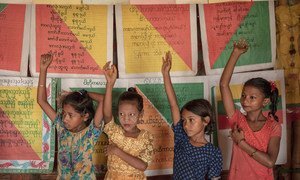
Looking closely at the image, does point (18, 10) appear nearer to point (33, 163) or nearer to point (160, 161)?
point (33, 163)

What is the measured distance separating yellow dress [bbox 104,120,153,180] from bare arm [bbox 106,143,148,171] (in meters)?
0.06

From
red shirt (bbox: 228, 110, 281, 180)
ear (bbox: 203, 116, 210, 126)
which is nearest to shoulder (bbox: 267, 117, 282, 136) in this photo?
red shirt (bbox: 228, 110, 281, 180)

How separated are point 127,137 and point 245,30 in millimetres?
1344

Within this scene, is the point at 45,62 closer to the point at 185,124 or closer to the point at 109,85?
the point at 109,85

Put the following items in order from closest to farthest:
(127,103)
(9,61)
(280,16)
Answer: (127,103) < (9,61) < (280,16)

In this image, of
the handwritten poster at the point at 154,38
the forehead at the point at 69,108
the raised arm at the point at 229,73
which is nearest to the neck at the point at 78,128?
the forehead at the point at 69,108

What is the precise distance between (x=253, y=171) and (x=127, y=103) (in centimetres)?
91

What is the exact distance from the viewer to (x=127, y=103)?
2.56 m

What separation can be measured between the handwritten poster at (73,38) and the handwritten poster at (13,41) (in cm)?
6

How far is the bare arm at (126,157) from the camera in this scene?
2438 millimetres

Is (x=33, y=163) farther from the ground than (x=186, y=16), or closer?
closer

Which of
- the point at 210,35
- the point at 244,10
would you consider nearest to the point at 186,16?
the point at 210,35

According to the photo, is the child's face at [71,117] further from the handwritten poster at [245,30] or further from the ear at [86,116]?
the handwritten poster at [245,30]

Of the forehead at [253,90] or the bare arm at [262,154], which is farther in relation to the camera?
the forehead at [253,90]
